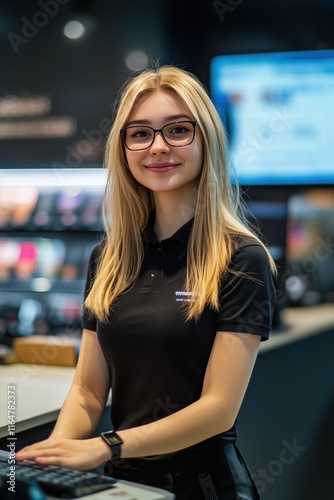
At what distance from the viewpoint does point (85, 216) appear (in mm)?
4707

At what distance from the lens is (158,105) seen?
1.88 metres

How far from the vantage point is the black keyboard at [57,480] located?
4.25 feet

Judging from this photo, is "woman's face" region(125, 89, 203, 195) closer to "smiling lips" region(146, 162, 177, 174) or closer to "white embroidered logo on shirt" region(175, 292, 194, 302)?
"smiling lips" region(146, 162, 177, 174)

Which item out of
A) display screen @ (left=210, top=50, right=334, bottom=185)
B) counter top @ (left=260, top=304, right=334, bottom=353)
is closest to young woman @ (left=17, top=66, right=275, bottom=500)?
counter top @ (left=260, top=304, right=334, bottom=353)

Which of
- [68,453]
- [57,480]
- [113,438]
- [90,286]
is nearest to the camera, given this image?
[57,480]

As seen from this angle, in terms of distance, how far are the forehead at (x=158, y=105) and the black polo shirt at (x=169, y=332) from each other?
1.23 feet

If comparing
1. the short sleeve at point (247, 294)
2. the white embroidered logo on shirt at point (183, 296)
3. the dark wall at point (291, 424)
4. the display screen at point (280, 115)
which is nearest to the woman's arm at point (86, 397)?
the white embroidered logo on shirt at point (183, 296)

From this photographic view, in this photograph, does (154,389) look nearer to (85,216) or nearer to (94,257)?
(94,257)

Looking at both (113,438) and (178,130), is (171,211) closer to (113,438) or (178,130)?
(178,130)

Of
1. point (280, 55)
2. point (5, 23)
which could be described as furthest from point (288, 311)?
point (5, 23)

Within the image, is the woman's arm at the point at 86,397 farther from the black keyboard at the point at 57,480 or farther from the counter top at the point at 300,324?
the counter top at the point at 300,324

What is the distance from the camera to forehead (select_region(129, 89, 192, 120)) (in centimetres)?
187

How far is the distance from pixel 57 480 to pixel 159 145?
33.8 inches

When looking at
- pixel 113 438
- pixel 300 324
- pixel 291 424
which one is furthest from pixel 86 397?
pixel 300 324
